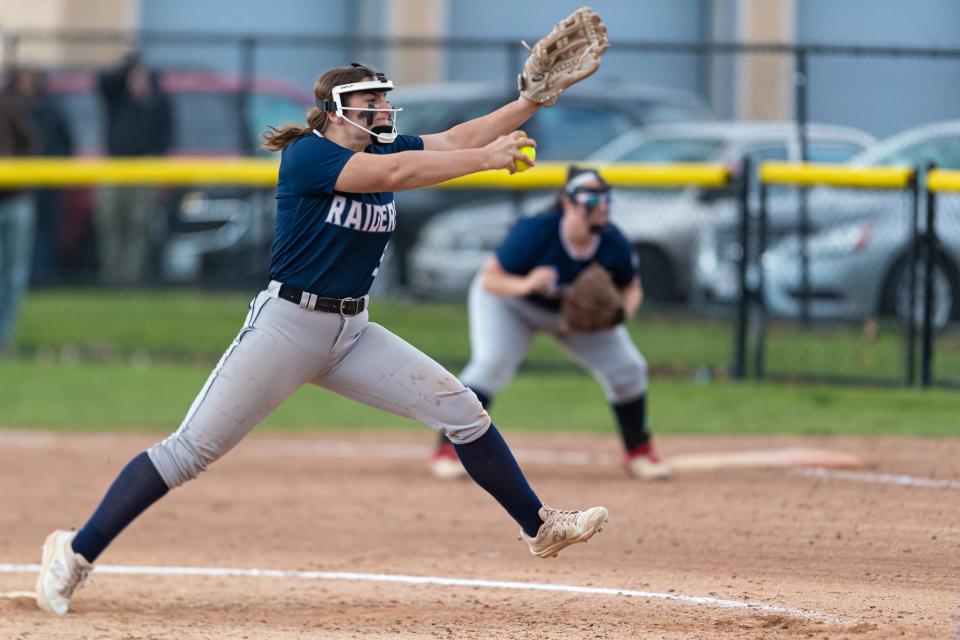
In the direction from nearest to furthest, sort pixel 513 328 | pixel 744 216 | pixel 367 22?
pixel 513 328 < pixel 744 216 < pixel 367 22

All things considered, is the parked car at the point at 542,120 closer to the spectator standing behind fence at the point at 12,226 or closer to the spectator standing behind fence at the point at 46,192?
the spectator standing behind fence at the point at 12,226

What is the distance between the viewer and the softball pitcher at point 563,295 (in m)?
8.62

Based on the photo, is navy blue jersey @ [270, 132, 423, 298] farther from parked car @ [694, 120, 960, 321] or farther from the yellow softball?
parked car @ [694, 120, 960, 321]

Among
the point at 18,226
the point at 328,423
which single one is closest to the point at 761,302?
the point at 328,423

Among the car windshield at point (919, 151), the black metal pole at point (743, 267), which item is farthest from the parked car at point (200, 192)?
the car windshield at point (919, 151)

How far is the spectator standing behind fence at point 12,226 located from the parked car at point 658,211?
11.1 feet

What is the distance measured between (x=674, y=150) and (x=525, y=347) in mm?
5784

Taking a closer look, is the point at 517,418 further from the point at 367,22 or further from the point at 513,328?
the point at 367,22

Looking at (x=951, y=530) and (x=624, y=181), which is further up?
(x=624, y=181)

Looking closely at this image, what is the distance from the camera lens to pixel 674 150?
47.4 feet

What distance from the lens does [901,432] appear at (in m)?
10.2

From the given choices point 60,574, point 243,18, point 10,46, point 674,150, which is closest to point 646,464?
point 60,574

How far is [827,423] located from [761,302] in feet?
5.05

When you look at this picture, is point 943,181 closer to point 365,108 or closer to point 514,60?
point 514,60
